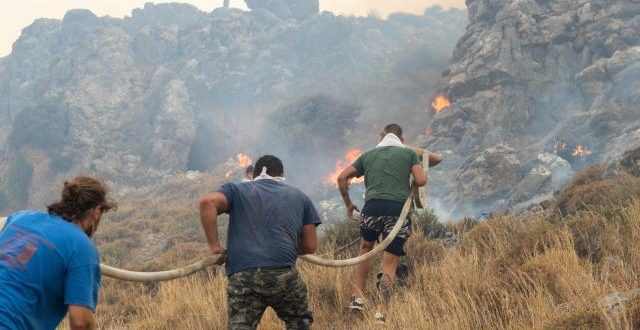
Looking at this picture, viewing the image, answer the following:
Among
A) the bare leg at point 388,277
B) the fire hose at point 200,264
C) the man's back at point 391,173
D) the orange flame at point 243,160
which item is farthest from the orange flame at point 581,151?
the orange flame at point 243,160

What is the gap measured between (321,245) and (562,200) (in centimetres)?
591

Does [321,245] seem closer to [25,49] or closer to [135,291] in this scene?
[135,291]

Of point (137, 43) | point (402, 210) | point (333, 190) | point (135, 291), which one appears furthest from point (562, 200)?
point (137, 43)

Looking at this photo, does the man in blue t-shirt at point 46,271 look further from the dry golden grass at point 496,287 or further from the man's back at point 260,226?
the dry golden grass at point 496,287

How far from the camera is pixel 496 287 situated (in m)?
4.64

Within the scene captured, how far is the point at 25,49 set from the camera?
247ft

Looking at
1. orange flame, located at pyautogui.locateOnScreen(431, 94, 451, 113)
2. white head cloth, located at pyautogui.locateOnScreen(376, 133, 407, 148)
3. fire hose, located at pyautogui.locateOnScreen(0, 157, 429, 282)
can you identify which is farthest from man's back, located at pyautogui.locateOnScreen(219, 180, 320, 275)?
A: orange flame, located at pyautogui.locateOnScreen(431, 94, 451, 113)

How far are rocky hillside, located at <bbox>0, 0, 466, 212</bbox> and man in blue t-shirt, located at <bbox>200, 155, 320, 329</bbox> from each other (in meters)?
35.5

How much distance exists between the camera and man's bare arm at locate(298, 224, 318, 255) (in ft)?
13.3

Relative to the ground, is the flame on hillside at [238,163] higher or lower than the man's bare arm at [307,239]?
lower

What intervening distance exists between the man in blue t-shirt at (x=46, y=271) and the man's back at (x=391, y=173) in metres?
3.64

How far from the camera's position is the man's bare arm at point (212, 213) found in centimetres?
356

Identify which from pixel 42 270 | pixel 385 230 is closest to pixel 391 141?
pixel 385 230

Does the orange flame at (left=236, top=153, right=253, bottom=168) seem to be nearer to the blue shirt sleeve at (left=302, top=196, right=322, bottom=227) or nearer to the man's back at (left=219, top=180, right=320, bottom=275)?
the blue shirt sleeve at (left=302, top=196, right=322, bottom=227)
